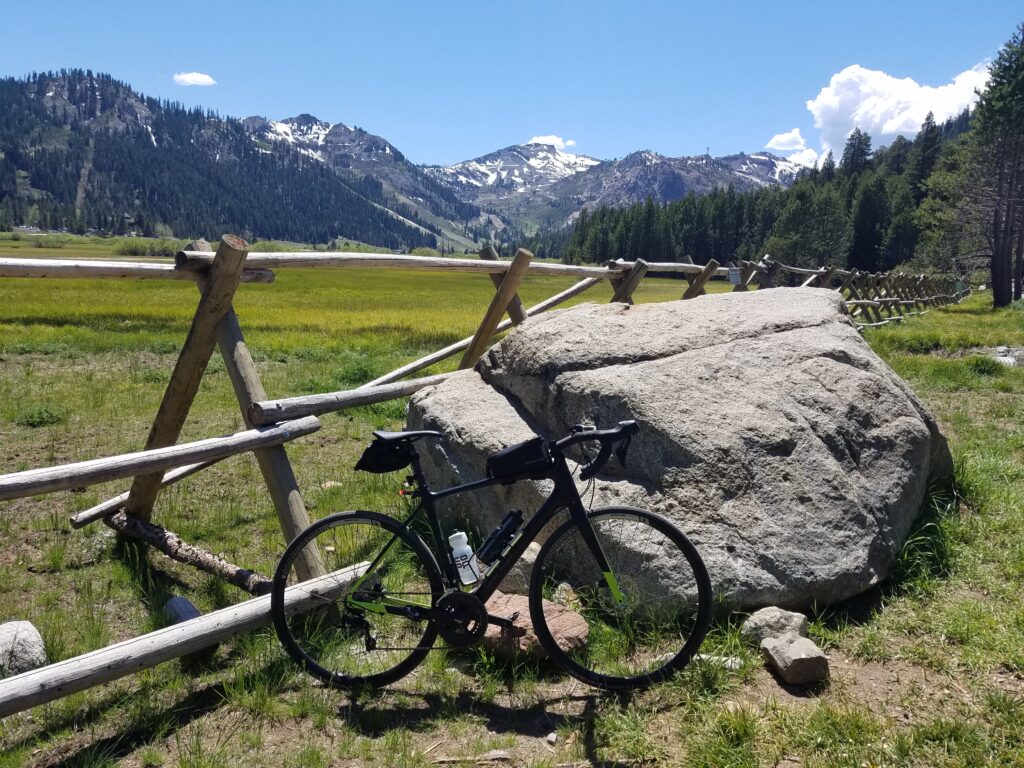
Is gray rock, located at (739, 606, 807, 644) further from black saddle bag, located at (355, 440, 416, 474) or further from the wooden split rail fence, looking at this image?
the wooden split rail fence

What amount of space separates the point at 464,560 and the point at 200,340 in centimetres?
262

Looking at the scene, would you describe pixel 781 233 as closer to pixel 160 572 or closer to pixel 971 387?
pixel 971 387

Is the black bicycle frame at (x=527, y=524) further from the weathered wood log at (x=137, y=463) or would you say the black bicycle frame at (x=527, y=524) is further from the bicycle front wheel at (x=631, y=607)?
the weathered wood log at (x=137, y=463)

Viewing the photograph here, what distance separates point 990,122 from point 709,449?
153 ft

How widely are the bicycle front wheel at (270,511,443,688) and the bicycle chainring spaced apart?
0.08 meters

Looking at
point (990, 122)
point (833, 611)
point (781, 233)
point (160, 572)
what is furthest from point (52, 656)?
point (781, 233)

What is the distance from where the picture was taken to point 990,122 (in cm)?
3912

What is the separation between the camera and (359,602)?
151 inches

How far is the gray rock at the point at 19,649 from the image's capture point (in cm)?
379

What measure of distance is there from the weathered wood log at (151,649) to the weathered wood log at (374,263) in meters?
2.38

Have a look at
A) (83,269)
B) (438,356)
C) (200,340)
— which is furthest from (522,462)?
(438,356)

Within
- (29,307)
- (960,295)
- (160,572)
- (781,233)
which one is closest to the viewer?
(160,572)

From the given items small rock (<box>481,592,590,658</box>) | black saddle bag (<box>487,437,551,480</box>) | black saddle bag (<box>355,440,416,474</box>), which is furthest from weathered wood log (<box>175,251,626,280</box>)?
small rock (<box>481,592,590,658</box>)

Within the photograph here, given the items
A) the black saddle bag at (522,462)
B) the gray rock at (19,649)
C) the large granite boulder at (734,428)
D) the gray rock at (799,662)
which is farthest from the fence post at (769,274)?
the gray rock at (19,649)
